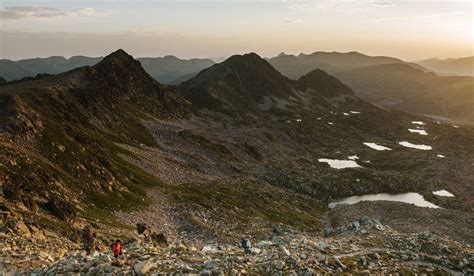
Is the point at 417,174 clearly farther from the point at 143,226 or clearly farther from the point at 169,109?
the point at 143,226

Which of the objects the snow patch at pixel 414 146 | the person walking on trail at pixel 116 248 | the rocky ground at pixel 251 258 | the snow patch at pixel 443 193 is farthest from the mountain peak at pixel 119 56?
the person walking on trail at pixel 116 248

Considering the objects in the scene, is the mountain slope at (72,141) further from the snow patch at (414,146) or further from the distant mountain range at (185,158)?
the snow patch at (414,146)

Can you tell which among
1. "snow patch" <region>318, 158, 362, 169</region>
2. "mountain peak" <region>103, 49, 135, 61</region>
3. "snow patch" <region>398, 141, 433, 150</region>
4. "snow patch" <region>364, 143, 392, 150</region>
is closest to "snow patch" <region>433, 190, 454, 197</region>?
"snow patch" <region>318, 158, 362, 169</region>

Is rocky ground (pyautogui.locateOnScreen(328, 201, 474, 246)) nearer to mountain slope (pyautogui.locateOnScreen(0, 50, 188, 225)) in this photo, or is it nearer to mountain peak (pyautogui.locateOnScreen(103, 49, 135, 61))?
mountain slope (pyautogui.locateOnScreen(0, 50, 188, 225))

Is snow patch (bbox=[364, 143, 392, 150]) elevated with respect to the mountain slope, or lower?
lower

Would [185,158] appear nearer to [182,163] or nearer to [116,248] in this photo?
[182,163]

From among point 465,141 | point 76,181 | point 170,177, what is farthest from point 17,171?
point 465,141

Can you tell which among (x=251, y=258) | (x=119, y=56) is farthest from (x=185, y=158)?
(x=251, y=258)
